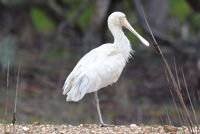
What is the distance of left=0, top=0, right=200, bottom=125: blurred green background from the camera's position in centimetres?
1786

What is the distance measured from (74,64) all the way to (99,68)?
1226 cm

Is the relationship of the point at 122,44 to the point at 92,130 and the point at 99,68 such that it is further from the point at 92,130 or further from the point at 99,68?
the point at 92,130

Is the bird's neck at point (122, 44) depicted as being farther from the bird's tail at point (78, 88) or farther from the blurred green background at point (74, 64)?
the blurred green background at point (74, 64)

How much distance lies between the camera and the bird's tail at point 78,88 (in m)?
10.3

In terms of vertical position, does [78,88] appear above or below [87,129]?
above

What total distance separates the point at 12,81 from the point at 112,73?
28.3ft

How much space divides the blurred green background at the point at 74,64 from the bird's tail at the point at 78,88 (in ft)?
17.3

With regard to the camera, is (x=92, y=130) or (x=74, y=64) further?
(x=74, y=64)

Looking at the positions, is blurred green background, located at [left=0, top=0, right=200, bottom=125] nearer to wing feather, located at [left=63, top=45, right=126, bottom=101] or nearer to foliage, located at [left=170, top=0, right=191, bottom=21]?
wing feather, located at [left=63, top=45, right=126, bottom=101]

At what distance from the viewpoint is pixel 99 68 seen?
422 inches

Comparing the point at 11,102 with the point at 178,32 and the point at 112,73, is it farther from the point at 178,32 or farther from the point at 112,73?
the point at 178,32

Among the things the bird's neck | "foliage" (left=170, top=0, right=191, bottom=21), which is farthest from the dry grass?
"foliage" (left=170, top=0, right=191, bottom=21)

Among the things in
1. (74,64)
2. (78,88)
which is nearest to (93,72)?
(78,88)


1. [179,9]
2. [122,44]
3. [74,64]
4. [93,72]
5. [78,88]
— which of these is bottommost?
[78,88]
